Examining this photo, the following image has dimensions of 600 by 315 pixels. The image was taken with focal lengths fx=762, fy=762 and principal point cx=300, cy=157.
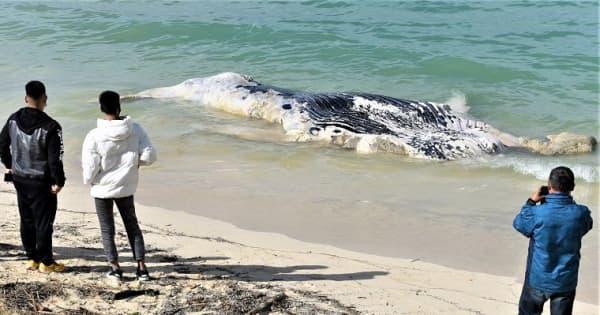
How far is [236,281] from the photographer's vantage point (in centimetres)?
544

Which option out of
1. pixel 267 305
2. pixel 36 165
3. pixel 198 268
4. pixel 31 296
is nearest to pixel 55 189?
pixel 36 165

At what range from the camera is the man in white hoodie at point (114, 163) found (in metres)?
5.10

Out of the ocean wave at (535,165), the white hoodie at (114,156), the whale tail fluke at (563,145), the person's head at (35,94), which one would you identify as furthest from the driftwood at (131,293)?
the whale tail fluke at (563,145)

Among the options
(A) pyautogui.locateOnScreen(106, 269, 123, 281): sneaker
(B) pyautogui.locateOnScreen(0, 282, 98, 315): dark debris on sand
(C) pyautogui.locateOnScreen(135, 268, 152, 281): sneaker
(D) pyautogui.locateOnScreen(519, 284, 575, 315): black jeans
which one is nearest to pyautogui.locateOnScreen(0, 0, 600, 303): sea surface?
(D) pyautogui.locateOnScreen(519, 284, 575, 315): black jeans

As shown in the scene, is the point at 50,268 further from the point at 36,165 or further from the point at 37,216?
the point at 36,165

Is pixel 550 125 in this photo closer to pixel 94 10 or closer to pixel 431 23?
pixel 431 23

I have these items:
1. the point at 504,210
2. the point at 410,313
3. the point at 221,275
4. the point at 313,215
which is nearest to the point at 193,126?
the point at 313,215

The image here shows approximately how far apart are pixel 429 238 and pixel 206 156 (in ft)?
13.3

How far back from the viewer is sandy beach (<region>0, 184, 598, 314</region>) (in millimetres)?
4957

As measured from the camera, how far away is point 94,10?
2662cm

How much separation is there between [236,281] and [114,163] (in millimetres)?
1198

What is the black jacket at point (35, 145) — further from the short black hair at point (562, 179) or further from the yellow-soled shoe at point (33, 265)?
the short black hair at point (562, 179)

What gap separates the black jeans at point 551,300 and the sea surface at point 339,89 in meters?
1.37

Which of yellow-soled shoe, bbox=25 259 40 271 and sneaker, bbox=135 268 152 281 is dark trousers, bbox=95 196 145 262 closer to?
sneaker, bbox=135 268 152 281
